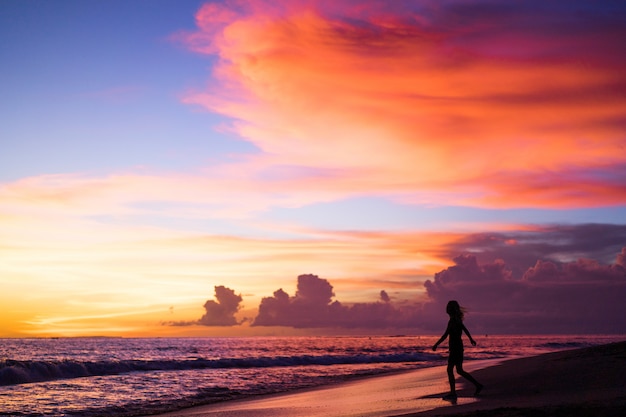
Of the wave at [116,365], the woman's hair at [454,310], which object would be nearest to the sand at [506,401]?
the woman's hair at [454,310]

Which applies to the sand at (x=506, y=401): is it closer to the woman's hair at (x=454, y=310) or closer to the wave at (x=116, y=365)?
the woman's hair at (x=454, y=310)

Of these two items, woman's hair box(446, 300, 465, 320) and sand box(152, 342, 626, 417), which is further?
woman's hair box(446, 300, 465, 320)

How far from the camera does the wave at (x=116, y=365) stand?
36.4m

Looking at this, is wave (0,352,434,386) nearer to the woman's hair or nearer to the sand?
the sand

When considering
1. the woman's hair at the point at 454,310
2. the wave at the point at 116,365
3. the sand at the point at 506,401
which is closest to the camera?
the sand at the point at 506,401

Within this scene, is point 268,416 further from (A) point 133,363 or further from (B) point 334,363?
(B) point 334,363

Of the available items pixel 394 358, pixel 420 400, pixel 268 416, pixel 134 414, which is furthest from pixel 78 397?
pixel 394 358

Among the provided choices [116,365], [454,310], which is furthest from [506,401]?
[116,365]

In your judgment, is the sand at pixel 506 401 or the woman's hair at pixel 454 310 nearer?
the sand at pixel 506 401

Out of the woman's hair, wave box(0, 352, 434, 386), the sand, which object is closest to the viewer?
the sand

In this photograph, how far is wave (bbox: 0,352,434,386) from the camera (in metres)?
36.4

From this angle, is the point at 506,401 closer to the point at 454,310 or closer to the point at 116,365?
the point at 454,310

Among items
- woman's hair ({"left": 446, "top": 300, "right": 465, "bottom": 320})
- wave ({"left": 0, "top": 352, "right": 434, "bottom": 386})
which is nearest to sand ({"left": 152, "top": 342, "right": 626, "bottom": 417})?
woman's hair ({"left": 446, "top": 300, "right": 465, "bottom": 320})

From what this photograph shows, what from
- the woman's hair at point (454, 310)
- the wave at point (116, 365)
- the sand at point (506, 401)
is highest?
the woman's hair at point (454, 310)
